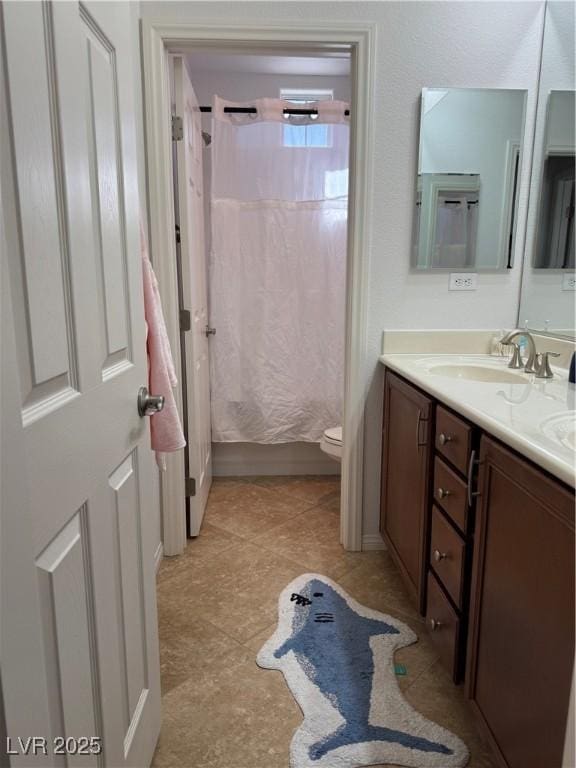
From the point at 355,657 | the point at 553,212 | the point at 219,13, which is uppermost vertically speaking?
the point at 219,13

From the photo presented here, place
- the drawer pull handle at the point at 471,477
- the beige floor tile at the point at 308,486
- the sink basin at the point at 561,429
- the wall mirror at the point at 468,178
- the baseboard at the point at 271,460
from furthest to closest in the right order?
the baseboard at the point at 271,460 → the beige floor tile at the point at 308,486 → the wall mirror at the point at 468,178 → the drawer pull handle at the point at 471,477 → the sink basin at the point at 561,429

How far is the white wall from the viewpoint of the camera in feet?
6.18

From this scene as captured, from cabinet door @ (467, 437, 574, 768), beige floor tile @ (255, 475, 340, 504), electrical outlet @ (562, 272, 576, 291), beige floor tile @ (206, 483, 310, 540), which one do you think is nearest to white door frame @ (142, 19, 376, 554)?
beige floor tile @ (206, 483, 310, 540)

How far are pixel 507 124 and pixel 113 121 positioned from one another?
1720mm

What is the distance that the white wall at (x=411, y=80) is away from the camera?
1883 millimetres

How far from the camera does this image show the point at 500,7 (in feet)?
6.28

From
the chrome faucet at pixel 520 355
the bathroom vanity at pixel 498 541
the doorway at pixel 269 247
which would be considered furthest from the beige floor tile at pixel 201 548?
the chrome faucet at pixel 520 355

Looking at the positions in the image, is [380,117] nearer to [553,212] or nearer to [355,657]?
[553,212]

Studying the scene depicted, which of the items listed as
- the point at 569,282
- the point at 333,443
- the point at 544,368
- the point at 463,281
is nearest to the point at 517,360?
the point at 544,368

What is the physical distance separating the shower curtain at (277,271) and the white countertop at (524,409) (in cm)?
110

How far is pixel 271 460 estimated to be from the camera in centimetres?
319

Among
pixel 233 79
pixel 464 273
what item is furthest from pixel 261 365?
pixel 233 79

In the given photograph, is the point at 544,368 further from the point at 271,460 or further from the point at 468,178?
the point at 271,460

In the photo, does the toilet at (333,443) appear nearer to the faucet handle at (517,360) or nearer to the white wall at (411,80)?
the white wall at (411,80)
